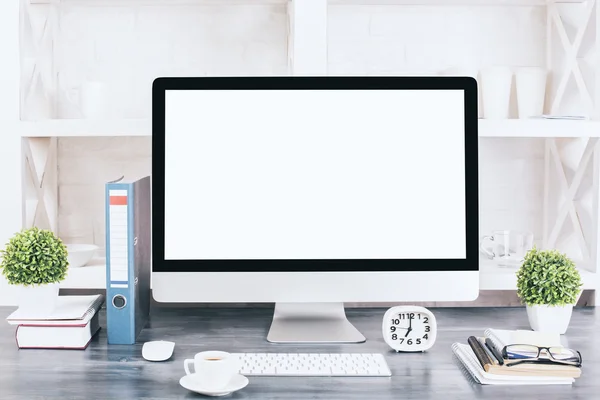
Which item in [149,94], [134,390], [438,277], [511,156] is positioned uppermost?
[149,94]

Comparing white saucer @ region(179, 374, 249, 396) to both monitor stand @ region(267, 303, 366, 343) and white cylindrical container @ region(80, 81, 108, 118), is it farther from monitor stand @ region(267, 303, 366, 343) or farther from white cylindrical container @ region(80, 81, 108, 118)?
white cylindrical container @ region(80, 81, 108, 118)

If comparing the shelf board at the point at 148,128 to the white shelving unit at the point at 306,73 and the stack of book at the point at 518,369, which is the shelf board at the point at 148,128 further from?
the stack of book at the point at 518,369

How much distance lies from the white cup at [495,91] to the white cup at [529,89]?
0.04 metres

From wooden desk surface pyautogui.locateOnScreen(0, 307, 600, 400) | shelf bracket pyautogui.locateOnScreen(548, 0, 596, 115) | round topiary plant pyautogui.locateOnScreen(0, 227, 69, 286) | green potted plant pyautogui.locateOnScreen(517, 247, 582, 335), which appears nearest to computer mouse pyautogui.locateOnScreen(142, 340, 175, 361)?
wooden desk surface pyautogui.locateOnScreen(0, 307, 600, 400)

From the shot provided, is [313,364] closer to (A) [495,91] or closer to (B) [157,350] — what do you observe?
(B) [157,350]

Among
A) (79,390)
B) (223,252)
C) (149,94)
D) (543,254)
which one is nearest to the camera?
(79,390)

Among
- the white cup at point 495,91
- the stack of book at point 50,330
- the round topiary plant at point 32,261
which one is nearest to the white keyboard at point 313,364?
the stack of book at point 50,330

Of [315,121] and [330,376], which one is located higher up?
[315,121]

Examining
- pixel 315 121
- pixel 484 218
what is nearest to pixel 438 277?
pixel 315 121

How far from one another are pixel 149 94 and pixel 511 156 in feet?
3.37

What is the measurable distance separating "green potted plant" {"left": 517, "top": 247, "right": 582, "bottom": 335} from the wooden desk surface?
0.06m

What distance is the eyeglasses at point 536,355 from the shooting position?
119cm

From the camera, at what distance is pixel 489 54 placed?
1.86 meters

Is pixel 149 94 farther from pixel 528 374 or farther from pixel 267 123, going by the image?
pixel 528 374
